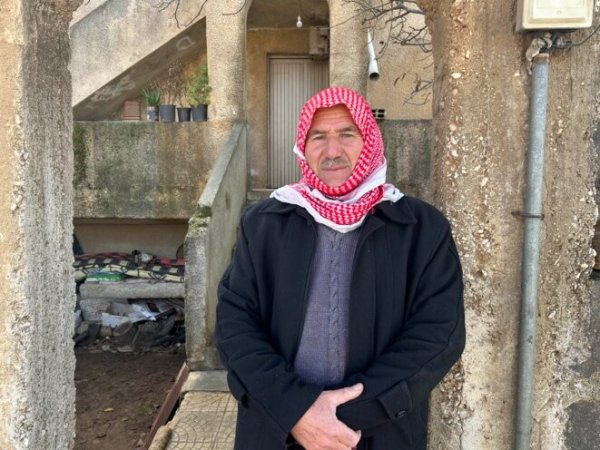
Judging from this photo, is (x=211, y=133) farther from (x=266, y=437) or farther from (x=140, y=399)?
(x=266, y=437)

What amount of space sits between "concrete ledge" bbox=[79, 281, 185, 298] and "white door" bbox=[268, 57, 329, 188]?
9.77ft

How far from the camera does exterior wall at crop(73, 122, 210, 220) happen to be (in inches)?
280

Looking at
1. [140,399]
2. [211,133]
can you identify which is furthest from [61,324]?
[211,133]

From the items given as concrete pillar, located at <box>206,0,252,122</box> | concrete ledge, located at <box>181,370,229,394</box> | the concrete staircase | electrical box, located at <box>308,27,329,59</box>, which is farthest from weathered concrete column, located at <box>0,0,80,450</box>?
electrical box, located at <box>308,27,329,59</box>

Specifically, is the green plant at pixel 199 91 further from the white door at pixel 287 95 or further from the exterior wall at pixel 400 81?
the exterior wall at pixel 400 81

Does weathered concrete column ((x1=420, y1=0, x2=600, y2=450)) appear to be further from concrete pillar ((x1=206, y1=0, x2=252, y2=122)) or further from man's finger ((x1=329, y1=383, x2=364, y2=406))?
concrete pillar ((x1=206, y1=0, x2=252, y2=122))

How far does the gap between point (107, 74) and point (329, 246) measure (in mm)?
7684

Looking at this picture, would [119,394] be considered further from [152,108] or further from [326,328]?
[326,328]

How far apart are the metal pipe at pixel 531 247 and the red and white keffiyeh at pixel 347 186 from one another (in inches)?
25.6

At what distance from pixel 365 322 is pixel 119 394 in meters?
5.08

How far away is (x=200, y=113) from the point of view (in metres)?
7.54

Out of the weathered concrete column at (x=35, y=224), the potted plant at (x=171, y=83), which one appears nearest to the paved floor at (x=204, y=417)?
the weathered concrete column at (x=35, y=224)

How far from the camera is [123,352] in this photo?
7.17 meters

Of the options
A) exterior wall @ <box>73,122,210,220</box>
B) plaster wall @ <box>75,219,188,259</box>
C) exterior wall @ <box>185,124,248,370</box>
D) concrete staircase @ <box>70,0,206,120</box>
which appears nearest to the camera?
exterior wall @ <box>185,124,248,370</box>
